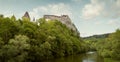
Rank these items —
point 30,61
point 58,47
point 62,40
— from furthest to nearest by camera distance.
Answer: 1. point 62,40
2. point 58,47
3. point 30,61

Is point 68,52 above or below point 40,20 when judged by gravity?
below

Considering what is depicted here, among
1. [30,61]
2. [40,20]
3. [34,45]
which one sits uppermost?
[40,20]

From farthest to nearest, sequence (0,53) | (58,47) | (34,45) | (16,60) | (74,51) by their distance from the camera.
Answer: (74,51) < (58,47) < (34,45) < (16,60) < (0,53)

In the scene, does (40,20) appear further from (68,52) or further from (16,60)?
(16,60)

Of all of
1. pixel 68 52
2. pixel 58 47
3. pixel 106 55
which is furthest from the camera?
pixel 68 52

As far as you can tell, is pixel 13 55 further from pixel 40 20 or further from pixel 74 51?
pixel 74 51

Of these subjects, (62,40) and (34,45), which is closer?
(34,45)

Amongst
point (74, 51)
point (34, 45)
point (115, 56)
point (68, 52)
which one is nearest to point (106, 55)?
point (115, 56)

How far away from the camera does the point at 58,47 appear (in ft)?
316

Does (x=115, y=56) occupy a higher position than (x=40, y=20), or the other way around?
(x=40, y=20)

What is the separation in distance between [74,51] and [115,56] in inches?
2646

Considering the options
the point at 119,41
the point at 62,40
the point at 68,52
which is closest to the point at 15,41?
the point at 119,41

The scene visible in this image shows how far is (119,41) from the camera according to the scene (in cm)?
6569

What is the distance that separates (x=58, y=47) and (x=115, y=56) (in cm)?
3351
